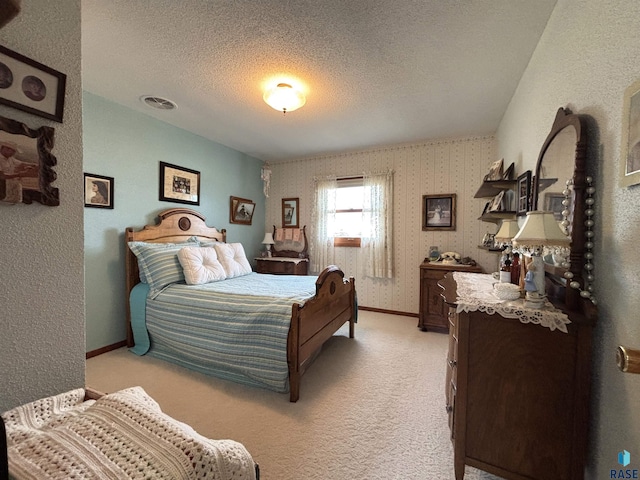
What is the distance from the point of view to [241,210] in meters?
4.36

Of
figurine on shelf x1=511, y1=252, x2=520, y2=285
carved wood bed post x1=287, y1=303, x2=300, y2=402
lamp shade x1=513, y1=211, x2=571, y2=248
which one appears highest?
lamp shade x1=513, y1=211, x2=571, y2=248

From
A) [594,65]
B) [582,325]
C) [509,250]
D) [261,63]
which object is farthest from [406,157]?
[582,325]

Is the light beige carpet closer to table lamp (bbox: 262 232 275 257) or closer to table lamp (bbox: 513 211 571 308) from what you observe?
table lamp (bbox: 513 211 571 308)

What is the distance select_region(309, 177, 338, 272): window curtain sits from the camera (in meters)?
4.41

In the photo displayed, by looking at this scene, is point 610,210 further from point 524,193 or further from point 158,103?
point 158,103

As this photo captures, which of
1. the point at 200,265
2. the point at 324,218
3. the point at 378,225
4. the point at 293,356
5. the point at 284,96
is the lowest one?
the point at 293,356

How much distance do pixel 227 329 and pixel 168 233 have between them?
5.56 ft

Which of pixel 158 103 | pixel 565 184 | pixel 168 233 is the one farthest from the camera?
pixel 168 233

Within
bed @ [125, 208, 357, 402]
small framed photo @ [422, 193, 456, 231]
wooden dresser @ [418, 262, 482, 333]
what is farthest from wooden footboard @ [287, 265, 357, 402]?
small framed photo @ [422, 193, 456, 231]

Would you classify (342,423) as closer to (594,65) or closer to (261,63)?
(594,65)

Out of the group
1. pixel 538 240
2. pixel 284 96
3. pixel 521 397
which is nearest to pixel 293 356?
pixel 521 397

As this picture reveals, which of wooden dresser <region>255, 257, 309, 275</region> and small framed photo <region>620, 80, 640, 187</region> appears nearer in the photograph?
small framed photo <region>620, 80, 640, 187</region>

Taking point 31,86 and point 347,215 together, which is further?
point 347,215

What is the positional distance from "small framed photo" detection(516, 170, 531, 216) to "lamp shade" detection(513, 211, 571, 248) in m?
0.80
